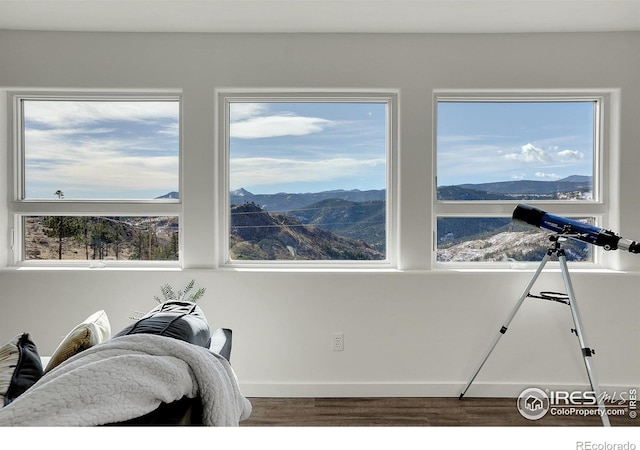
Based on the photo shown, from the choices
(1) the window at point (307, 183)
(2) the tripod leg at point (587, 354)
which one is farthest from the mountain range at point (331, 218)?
(2) the tripod leg at point (587, 354)

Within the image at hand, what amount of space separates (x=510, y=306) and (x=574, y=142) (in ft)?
4.18

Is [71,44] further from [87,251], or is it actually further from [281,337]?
[281,337]

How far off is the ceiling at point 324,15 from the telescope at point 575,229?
3.93ft

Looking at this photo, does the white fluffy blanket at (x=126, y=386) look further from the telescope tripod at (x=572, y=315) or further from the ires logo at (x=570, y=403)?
the ires logo at (x=570, y=403)

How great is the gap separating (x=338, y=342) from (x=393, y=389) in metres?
0.48

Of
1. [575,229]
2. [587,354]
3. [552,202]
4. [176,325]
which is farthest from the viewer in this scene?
[552,202]

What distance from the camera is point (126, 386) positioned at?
36.5 inches

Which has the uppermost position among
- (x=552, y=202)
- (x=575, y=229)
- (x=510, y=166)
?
(x=510, y=166)

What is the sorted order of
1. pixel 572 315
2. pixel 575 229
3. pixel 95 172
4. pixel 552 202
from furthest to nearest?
pixel 95 172, pixel 552 202, pixel 572 315, pixel 575 229

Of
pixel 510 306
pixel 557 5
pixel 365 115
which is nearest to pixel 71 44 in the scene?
pixel 365 115

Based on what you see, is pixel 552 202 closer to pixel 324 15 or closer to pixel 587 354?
pixel 587 354

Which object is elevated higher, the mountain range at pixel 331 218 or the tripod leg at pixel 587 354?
the mountain range at pixel 331 218

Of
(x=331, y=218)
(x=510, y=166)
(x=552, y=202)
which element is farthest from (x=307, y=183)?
(x=552, y=202)

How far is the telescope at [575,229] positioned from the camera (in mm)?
2390
